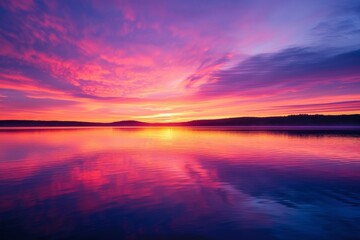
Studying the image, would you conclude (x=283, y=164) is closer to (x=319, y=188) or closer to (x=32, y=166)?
(x=319, y=188)

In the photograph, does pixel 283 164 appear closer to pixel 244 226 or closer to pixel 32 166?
pixel 244 226

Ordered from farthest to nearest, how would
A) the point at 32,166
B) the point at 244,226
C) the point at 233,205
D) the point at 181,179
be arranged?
the point at 32,166 < the point at 181,179 < the point at 233,205 < the point at 244,226

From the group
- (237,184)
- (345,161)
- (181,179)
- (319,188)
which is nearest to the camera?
(319,188)

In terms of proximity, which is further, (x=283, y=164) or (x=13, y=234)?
(x=283, y=164)

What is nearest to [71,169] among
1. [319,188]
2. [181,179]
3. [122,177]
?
[122,177]

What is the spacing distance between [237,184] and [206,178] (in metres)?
2.36

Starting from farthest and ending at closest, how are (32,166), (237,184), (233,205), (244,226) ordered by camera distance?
(32,166)
(237,184)
(233,205)
(244,226)

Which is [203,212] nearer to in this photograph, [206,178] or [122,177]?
[206,178]

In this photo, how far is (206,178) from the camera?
602 inches

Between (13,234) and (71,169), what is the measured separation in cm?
1090

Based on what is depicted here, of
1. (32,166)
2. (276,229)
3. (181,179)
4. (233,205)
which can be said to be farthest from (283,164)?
(32,166)

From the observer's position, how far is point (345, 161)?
21031 millimetres

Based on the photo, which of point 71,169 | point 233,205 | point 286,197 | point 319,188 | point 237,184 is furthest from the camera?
point 71,169

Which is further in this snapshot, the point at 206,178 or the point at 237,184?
the point at 206,178
